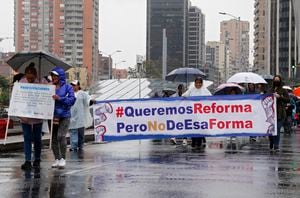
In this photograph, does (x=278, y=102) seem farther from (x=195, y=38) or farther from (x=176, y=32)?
(x=195, y=38)

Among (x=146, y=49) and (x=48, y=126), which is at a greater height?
(x=146, y=49)

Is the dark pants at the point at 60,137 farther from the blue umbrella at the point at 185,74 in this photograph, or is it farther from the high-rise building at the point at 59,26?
the high-rise building at the point at 59,26

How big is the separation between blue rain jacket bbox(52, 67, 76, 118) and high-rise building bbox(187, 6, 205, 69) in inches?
3321

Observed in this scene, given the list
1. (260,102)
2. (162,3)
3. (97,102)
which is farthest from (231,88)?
(162,3)

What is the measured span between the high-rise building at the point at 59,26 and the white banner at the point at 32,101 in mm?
85655

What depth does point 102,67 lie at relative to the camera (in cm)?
13750

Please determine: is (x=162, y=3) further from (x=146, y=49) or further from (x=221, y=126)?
(x=221, y=126)

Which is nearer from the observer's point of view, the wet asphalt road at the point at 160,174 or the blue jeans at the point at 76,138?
the wet asphalt road at the point at 160,174

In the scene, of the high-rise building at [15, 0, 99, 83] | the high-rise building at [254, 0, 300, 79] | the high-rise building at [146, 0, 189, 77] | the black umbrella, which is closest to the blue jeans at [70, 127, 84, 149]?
the black umbrella

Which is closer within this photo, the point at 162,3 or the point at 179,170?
the point at 179,170

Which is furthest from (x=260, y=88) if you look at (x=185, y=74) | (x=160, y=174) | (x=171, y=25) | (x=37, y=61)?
(x=171, y=25)

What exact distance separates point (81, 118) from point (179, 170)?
18.3 feet

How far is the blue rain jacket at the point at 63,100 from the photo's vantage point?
1138 centimetres

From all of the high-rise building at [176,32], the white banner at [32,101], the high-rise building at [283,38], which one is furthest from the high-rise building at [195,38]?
the white banner at [32,101]
